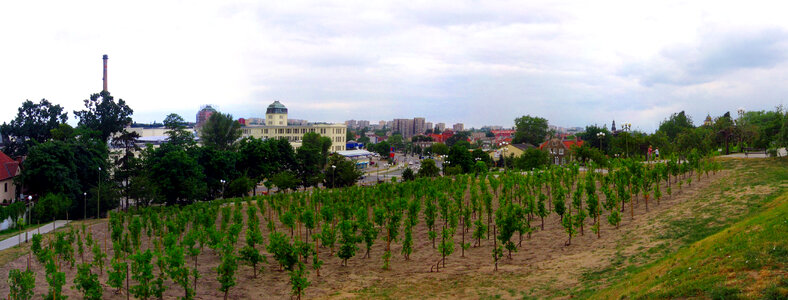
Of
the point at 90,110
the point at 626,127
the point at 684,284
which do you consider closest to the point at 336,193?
the point at 626,127

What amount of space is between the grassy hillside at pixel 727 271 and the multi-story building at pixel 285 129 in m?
88.0

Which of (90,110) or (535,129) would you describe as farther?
(535,129)

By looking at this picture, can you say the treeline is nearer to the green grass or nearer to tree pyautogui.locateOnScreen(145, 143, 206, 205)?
tree pyautogui.locateOnScreen(145, 143, 206, 205)

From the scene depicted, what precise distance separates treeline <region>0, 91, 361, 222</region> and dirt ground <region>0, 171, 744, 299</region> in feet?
51.8

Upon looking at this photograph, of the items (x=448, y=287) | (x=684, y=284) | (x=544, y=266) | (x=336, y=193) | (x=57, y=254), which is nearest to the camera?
(x=684, y=284)

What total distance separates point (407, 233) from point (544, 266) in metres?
5.71

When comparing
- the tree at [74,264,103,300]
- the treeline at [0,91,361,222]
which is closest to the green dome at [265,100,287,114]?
the treeline at [0,91,361,222]

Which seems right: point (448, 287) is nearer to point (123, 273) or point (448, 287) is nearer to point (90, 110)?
point (123, 273)

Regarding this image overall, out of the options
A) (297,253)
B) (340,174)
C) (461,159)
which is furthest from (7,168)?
(461,159)

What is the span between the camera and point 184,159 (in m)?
38.8

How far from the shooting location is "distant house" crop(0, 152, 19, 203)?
37.8 metres

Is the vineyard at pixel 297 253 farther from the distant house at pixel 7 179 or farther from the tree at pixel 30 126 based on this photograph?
the tree at pixel 30 126

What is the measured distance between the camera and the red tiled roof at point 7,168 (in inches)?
1502

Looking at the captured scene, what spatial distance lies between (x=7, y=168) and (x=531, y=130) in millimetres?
97054
